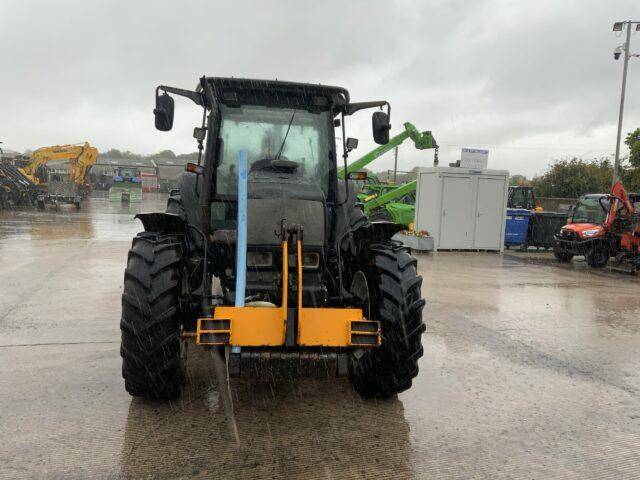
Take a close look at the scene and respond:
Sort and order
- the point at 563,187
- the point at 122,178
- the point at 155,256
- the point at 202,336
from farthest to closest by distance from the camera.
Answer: the point at 122,178
the point at 563,187
the point at 155,256
the point at 202,336

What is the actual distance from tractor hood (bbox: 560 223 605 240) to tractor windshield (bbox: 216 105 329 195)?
38.2 feet

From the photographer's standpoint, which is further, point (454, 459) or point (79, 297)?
point (79, 297)

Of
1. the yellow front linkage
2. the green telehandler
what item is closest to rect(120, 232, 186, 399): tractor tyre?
the yellow front linkage

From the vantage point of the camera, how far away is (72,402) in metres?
3.89

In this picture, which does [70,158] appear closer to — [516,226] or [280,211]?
[516,226]

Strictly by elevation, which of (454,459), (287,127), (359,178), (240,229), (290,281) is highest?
(287,127)

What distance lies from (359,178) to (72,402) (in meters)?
2.89

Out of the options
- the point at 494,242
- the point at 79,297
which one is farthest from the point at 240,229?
the point at 494,242

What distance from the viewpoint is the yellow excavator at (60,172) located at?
91.1 ft

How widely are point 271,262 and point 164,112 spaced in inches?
62.0

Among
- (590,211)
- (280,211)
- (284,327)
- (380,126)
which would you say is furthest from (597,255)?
(284,327)

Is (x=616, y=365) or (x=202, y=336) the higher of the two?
(x=202, y=336)

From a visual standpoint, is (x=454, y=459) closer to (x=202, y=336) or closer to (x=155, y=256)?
(x=202, y=336)

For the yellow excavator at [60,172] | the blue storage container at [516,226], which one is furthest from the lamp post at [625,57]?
the yellow excavator at [60,172]
